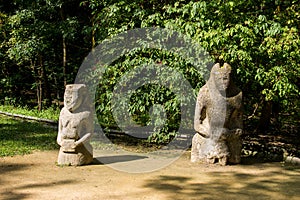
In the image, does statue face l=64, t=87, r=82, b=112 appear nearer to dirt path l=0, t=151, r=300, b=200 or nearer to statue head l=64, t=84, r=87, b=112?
statue head l=64, t=84, r=87, b=112

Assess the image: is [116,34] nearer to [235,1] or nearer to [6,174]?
[235,1]

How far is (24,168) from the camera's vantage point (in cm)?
781

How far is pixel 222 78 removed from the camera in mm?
8234

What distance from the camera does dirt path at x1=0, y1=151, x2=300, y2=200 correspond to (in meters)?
6.24

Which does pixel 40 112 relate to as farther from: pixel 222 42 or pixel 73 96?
pixel 222 42

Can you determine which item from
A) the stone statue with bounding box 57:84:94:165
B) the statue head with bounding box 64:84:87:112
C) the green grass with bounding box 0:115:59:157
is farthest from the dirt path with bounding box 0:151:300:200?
the statue head with bounding box 64:84:87:112

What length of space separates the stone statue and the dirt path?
251 millimetres

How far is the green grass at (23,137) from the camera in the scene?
941 centimetres

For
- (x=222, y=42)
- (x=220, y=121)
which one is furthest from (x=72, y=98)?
(x=222, y=42)

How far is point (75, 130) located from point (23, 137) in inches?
142

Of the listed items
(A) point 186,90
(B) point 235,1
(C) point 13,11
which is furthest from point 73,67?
(B) point 235,1

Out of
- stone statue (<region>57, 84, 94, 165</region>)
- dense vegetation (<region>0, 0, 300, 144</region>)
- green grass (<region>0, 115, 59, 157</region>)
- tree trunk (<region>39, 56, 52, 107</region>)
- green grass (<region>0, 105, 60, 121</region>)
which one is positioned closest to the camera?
stone statue (<region>57, 84, 94, 165</region>)

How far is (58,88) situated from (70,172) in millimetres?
10925

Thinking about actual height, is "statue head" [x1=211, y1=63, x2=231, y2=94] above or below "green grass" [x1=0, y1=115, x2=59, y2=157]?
above
